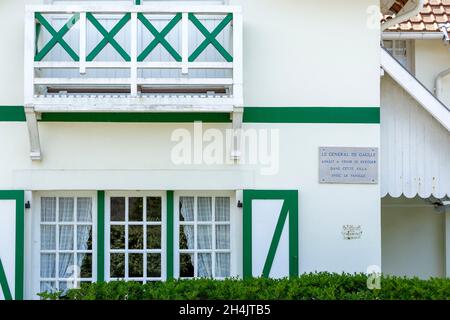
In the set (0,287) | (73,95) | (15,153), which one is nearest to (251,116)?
(73,95)

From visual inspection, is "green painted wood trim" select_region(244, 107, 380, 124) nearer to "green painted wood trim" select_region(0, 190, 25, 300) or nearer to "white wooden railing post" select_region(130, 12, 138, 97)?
"white wooden railing post" select_region(130, 12, 138, 97)

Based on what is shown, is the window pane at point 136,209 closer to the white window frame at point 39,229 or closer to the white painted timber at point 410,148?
the white window frame at point 39,229

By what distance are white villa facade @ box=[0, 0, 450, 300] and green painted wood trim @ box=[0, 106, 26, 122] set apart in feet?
0.06

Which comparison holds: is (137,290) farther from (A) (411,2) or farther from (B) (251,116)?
(A) (411,2)

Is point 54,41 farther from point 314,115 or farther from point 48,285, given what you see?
point 314,115

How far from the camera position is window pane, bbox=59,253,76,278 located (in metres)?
11.5

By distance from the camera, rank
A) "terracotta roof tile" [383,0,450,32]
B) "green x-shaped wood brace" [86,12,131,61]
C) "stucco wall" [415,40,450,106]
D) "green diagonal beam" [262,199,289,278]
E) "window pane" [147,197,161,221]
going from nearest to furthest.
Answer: "green x-shaped wood brace" [86,12,131,61] < "green diagonal beam" [262,199,289,278] < "window pane" [147,197,161,221] < "terracotta roof tile" [383,0,450,32] < "stucco wall" [415,40,450,106]

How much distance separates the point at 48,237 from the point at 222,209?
2308mm

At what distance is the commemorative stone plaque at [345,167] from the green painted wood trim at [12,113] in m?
3.91

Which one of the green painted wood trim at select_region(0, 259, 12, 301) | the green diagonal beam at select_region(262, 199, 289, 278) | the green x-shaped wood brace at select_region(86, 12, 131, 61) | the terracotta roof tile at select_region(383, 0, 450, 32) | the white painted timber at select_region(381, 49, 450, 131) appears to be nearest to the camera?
the green x-shaped wood brace at select_region(86, 12, 131, 61)


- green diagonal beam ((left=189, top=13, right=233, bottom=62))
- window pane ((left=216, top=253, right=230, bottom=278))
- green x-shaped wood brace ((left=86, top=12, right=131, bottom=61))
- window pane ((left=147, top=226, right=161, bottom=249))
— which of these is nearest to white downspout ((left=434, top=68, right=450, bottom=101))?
green diagonal beam ((left=189, top=13, right=233, bottom=62))

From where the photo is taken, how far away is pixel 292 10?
11.6 meters

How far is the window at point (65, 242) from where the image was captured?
11.4 meters

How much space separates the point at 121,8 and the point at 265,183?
2.90 meters
